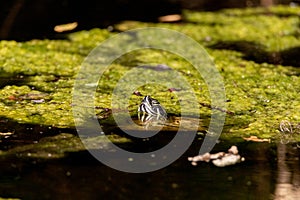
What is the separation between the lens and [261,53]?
6.39 meters

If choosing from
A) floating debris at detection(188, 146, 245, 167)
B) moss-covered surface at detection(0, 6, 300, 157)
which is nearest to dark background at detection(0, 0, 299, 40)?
moss-covered surface at detection(0, 6, 300, 157)

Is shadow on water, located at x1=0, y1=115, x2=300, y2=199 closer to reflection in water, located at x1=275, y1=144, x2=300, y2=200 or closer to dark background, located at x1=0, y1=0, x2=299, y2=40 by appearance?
reflection in water, located at x1=275, y1=144, x2=300, y2=200

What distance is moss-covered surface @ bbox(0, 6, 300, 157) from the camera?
4535 millimetres

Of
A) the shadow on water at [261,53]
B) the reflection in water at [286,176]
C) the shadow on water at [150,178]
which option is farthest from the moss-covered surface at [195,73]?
the shadow on water at [150,178]

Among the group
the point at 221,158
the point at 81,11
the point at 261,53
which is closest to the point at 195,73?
the point at 261,53

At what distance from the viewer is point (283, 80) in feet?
17.7

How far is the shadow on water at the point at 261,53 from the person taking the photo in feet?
20.0

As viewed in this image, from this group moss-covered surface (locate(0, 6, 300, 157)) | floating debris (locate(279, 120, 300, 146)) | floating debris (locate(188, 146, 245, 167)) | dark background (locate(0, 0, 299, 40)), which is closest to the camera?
floating debris (locate(188, 146, 245, 167))

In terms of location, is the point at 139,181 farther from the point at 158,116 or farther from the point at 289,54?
the point at 289,54

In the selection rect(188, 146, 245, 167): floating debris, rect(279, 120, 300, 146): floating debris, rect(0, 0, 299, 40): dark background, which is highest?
rect(0, 0, 299, 40): dark background

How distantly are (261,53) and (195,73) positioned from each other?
1059 mm

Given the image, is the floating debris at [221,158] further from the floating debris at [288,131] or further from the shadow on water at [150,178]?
the floating debris at [288,131]

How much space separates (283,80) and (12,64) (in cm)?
233

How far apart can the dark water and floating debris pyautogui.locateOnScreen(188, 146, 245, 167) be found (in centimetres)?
3
